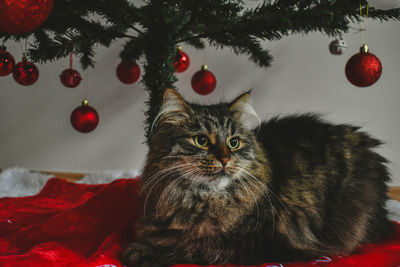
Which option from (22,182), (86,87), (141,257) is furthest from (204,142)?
(86,87)

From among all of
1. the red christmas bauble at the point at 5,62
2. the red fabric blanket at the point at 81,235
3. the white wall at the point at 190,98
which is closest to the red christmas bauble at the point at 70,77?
the red christmas bauble at the point at 5,62

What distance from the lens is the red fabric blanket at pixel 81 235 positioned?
0.77 m

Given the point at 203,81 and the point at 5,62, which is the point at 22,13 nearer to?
the point at 5,62

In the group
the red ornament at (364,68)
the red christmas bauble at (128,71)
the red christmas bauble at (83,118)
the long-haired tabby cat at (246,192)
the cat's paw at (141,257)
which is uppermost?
the red christmas bauble at (128,71)

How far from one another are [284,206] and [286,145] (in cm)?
20

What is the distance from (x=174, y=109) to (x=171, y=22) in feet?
1.29

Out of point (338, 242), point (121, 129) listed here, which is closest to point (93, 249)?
point (338, 242)

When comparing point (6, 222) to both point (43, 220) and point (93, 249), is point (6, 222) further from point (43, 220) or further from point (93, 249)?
point (93, 249)

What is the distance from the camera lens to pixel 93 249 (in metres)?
0.92

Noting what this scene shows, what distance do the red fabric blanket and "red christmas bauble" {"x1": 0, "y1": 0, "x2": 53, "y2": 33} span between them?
1.75ft

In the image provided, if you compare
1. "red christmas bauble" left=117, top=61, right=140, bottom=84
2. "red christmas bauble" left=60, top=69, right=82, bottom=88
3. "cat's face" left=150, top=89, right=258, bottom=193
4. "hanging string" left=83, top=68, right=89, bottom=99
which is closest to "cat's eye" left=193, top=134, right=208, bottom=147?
"cat's face" left=150, top=89, right=258, bottom=193

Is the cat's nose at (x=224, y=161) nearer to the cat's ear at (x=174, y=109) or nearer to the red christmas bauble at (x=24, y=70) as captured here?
the cat's ear at (x=174, y=109)

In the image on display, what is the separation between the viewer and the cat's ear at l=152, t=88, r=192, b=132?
0.87m

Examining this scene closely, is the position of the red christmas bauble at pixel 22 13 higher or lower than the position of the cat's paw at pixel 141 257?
higher
